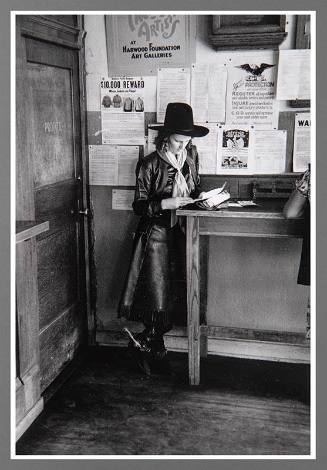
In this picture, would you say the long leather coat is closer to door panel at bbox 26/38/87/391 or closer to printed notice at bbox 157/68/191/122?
printed notice at bbox 157/68/191/122

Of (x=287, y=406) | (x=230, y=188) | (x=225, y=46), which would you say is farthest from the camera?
(x=230, y=188)

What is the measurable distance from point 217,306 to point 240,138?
1287 millimetres

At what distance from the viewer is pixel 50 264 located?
3.50 meters

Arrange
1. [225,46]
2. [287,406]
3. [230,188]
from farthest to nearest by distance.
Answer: [230,188] < [225,46] < [287,406]

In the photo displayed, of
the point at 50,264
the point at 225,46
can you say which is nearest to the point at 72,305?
the point at 50,264

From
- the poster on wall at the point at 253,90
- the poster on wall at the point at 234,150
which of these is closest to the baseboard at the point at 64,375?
the poster on wall at the point at 234,150

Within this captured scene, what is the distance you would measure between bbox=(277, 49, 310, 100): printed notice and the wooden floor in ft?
6.52

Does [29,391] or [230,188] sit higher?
[230,188]

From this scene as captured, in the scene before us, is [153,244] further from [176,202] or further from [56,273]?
[56,273]

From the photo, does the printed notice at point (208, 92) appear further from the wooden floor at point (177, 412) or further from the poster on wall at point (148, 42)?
the wooden floor at point (177, 412)

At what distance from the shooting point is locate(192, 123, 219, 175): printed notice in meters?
3.77

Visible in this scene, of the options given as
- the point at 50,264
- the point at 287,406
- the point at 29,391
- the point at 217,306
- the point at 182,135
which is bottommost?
the point at 287,406

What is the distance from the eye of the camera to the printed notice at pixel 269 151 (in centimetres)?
370

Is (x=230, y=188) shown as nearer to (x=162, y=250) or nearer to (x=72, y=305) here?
(x=162, y=250)
